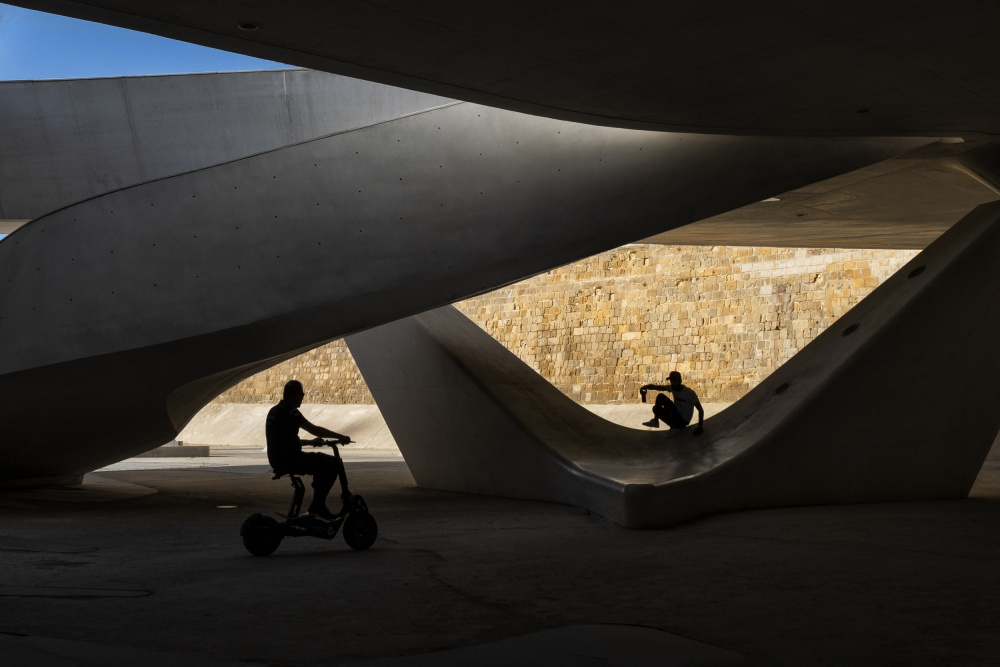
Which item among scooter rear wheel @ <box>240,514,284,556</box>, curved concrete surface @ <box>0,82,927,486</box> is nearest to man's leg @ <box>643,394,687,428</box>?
curved concrete surface @ <box>0,82,927,486</box>

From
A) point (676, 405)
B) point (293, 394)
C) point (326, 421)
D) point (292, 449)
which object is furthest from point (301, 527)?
point (326, 421)

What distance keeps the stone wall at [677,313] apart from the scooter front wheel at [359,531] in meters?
24.5

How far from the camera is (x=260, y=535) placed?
20.4ft

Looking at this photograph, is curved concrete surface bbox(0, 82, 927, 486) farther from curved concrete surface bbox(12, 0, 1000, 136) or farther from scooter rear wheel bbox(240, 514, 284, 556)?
scooter rear wheel bbox(240, 514, 284, 556)

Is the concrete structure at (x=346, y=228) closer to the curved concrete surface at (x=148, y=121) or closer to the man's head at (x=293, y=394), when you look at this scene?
the man's head at (x=293, y=394)

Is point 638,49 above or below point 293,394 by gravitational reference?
above

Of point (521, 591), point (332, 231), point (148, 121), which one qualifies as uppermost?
point (148, 121)

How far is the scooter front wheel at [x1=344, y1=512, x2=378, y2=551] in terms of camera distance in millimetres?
6449

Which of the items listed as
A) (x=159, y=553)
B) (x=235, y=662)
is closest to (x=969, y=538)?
(x=235, y=662)

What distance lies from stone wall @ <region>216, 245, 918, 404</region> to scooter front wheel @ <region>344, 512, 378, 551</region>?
2454 centimetres

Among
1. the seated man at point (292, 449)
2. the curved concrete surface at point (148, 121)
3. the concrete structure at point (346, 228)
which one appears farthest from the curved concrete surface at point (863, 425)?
the curved concrete surface at point (148, 121)

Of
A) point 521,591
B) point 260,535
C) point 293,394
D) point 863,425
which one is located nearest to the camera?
point 521,591

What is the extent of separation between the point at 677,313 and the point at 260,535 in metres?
28.5

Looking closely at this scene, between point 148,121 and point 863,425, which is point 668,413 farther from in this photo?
point 148,121
